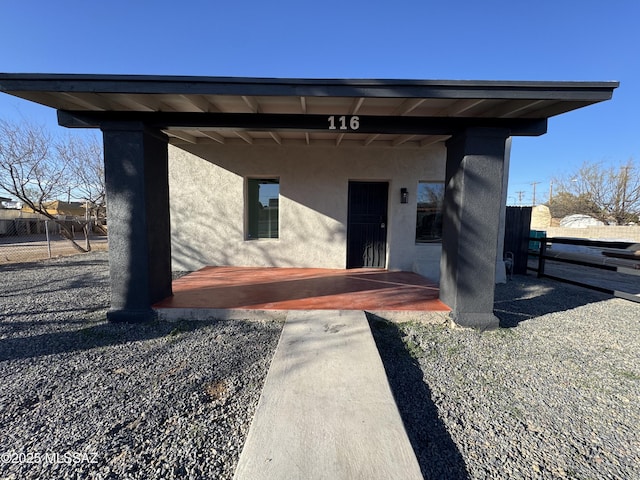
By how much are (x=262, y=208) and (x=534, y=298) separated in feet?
Result: 18.8

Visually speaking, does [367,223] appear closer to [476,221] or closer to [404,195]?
[404,195]

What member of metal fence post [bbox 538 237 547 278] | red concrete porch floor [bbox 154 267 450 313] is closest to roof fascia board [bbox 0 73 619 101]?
red concrete porch floor [bbox 154 267 450 313]

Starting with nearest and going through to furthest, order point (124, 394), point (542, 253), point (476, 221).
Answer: point (124, 394) < point (476, 221) < point (542, 253)

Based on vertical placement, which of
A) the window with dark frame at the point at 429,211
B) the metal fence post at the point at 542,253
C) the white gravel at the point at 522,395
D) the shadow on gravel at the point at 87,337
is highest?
the window with dark frame at the point at 429,211

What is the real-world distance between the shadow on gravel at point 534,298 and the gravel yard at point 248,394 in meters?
0.17

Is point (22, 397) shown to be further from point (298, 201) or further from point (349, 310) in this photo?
point (298, 201)

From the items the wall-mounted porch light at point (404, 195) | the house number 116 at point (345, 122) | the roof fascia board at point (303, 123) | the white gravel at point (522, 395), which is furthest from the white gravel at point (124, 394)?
the wall-mounted porch light at point (404, 195)

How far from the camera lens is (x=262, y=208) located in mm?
6914

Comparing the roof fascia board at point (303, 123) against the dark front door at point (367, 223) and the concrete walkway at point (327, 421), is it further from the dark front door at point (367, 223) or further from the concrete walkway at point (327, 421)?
the dark front door at point (367, 223)

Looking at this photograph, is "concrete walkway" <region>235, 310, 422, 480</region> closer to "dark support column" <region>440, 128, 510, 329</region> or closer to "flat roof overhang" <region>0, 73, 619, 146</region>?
"dark support column" <region>440, 128, 510, 329</region>

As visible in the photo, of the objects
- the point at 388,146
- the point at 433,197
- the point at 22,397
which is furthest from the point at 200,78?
the point at 433,197

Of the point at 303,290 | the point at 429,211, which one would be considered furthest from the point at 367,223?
the point at 303,290

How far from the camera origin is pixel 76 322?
3.91 m

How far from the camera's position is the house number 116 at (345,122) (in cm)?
379
